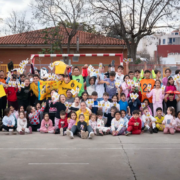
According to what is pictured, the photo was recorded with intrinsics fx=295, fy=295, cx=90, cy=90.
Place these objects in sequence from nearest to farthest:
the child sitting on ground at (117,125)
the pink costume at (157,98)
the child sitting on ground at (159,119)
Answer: the child sitting on ground at (117,125) → the child sitting on ground at (159,119) → the pink costume at (157,98)

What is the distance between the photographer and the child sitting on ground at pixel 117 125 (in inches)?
343

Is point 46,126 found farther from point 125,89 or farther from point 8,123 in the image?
point 125,89

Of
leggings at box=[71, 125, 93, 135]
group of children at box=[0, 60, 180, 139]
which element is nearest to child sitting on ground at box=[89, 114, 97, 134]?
group of children at box=[0, 60, 180, 139]

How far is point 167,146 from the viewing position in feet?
23.9

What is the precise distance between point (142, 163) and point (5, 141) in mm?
3917

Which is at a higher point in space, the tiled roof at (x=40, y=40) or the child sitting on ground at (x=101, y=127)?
the tiled roof at (x=40, y=40)

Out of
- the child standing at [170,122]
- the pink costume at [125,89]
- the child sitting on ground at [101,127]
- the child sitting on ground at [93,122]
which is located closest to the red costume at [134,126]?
the child sitting on ground at [101,127]

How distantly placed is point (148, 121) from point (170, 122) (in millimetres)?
708

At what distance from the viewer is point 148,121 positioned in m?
9.38

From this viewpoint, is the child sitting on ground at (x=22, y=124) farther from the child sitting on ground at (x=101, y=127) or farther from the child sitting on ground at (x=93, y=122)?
the child sitting on ground at (x=101, y=127)

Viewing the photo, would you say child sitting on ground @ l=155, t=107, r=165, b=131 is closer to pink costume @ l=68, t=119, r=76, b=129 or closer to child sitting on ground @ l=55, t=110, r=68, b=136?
pink costume @ l=68, t=119, r=76, b=129

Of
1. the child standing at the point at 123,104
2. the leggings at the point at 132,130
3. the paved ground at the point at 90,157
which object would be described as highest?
the child standing at the point at 123,104

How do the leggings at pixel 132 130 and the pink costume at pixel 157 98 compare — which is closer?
the leggings at pixel 132 130

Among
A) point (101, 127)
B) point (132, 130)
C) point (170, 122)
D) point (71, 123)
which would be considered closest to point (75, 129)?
point (71, 123)
